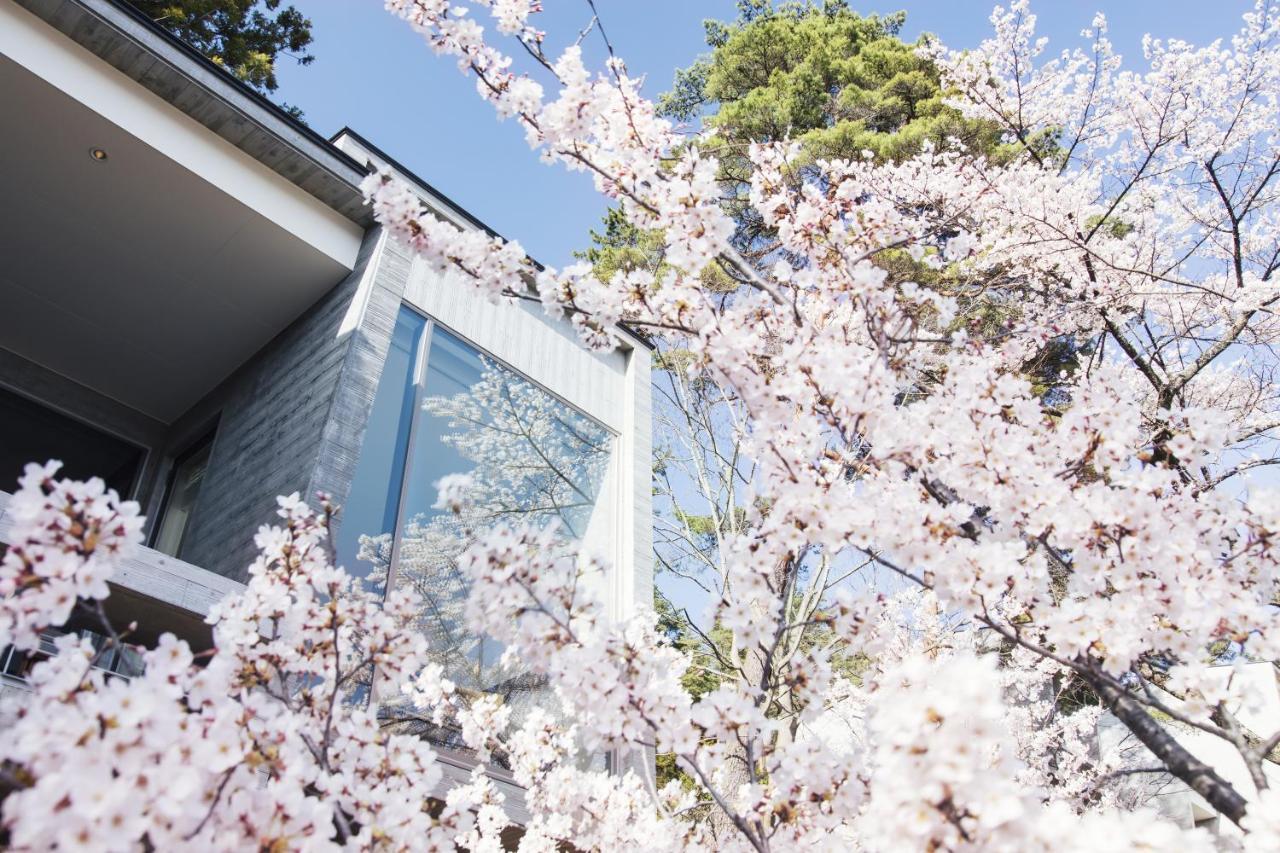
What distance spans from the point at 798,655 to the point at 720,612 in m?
0.30

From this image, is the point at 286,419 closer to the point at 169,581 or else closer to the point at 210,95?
the point at 169,581

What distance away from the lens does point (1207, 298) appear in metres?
6.83

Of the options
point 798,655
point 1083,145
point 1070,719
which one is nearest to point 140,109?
point 798,655

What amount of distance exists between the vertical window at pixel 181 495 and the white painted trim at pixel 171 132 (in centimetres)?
194

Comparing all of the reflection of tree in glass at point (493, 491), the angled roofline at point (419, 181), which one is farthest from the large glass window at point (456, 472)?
the angled roofline at point (419, 181)

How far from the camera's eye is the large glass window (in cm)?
503

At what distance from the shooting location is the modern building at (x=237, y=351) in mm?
4746

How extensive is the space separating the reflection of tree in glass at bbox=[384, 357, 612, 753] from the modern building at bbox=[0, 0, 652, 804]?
2cm

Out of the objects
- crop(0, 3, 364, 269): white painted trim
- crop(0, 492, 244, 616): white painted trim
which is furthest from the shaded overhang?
crop(0, 492, 244, 616): white painted trim

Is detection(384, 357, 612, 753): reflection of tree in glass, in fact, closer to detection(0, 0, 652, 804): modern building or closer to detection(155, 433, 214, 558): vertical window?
detection(0, 0, 652, 804): modern building

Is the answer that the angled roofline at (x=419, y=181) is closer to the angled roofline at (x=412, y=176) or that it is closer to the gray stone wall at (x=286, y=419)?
the angled roofline at (x=412, y=176)

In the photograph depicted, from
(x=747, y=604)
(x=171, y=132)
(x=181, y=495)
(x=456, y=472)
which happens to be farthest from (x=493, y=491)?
(x=747, y=604)

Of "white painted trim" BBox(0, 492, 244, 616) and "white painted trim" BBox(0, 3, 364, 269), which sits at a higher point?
"white painted trim" BBox(0, 3, 364, 269)

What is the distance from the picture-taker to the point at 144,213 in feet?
17.3
